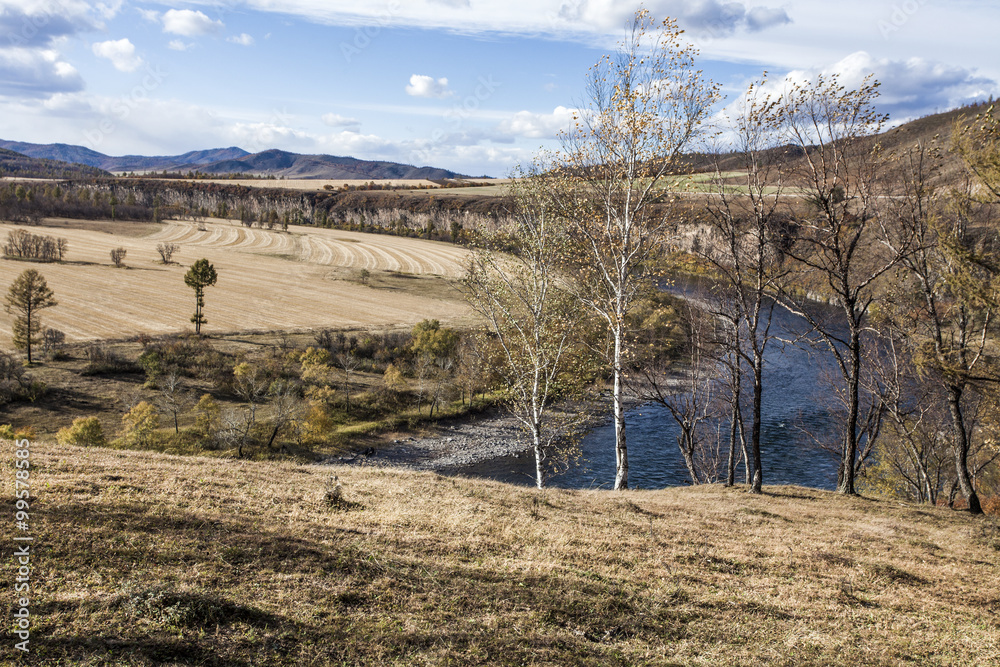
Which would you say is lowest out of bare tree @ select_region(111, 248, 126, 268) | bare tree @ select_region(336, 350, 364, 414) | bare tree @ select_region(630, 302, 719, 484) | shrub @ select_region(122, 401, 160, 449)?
shrub @ select_region(122, 401, 160, 449)

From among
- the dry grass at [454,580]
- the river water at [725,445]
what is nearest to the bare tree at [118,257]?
the river water at [725,445]

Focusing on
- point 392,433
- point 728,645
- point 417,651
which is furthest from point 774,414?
point 417,651

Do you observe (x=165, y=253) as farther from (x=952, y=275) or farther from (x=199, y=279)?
(x=952, y=275)

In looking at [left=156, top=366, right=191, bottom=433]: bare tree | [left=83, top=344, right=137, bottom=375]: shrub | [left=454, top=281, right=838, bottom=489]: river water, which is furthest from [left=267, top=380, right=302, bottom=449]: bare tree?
[left=83, top=344, right=137, bottom=375]: shrub

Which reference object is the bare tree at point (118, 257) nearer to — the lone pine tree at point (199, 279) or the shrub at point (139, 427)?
the lone pine tree at point (199, 279)

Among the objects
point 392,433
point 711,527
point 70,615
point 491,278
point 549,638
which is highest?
point 491,278

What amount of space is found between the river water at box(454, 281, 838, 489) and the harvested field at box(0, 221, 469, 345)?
59.1 ft

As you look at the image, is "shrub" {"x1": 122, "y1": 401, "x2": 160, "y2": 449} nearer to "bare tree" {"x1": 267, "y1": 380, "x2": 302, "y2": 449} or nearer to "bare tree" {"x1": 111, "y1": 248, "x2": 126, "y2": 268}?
"bare tree" {"x1": 267, "y1": 380, "x2": 302, "y2": 449}

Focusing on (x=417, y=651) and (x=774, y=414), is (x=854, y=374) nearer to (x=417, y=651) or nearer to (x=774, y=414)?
(x=417, y=651)

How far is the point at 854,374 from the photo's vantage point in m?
18.4

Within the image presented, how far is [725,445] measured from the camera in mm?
38688

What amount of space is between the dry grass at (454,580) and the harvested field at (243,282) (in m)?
34.6

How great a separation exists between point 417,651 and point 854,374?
679 inches

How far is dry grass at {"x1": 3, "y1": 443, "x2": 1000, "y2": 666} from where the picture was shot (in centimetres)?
730
